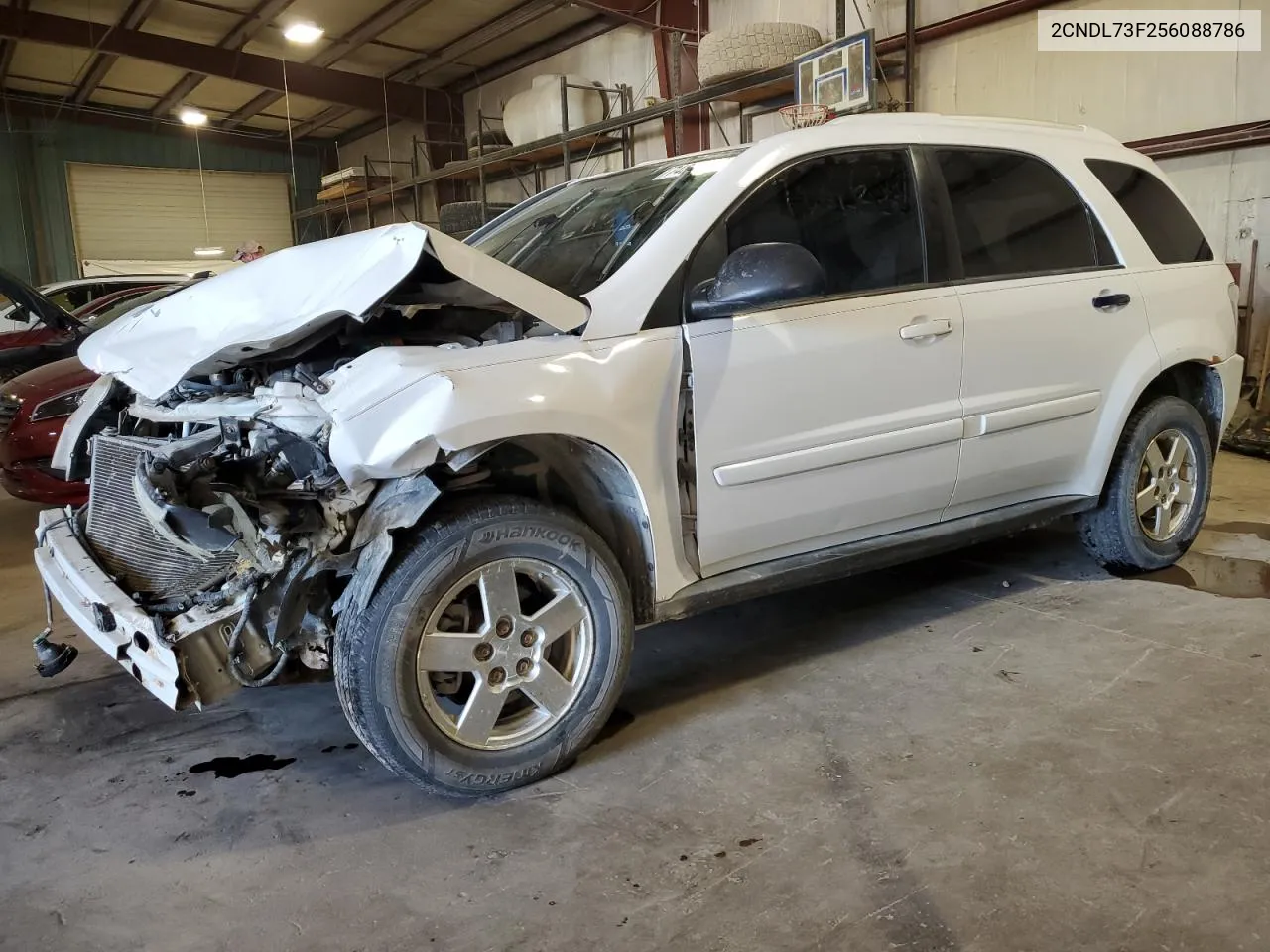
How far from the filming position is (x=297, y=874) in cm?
213

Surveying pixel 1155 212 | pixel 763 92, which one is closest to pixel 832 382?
pixel 1155 212

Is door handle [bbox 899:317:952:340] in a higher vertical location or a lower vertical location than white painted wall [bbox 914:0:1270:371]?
lower

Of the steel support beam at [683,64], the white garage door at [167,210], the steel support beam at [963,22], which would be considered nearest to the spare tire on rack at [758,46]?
the steel support beam at [963,22]

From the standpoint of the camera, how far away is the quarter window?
2.81 m

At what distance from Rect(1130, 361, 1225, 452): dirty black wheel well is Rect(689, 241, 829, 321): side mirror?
7.01 feet

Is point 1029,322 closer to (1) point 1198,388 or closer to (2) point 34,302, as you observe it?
(1) point 1198,388

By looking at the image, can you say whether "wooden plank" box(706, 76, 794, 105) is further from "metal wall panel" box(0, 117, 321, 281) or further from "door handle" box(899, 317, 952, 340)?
"metal wall panel" box(0, 117, 321, 281)

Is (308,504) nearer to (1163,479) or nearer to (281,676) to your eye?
(281,676)

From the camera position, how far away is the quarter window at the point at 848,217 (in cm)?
281

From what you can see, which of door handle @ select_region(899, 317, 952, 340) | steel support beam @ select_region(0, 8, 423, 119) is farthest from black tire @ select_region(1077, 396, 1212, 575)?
steel support beam @ select_region(0, 8, 423, 119)

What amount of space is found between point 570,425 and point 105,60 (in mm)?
14677

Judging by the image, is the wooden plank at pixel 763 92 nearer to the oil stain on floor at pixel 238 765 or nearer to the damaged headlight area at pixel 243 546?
the damaged headlight area at pixel 243 546

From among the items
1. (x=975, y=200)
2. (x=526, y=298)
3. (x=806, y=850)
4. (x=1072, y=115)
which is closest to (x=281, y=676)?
(x=526, y=298)

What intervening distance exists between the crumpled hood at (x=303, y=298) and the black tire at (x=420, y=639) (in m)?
0.52
